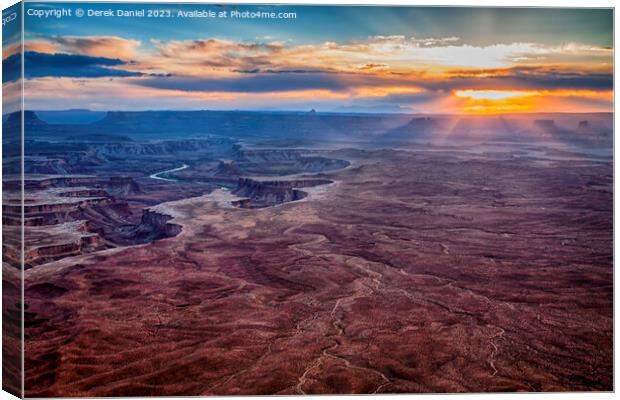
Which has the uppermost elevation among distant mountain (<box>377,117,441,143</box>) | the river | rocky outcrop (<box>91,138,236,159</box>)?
distant mountain (<box>377,117,441,143</box>)

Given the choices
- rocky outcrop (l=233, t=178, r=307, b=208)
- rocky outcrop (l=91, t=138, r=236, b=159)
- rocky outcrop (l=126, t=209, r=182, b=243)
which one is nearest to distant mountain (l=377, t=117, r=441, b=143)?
rocky outcrop (l=91, t=138, r=236, b=159)

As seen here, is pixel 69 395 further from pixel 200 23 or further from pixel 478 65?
pixel 478 65

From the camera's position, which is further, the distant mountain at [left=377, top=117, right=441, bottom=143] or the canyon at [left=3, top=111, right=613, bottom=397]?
the distant mountain at [left=377, top=117, right=441, bottom=143]

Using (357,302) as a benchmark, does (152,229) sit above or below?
below

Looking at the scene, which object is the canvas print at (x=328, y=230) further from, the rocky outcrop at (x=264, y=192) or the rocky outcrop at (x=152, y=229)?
the rocky outcrop at (x=264, y=192)

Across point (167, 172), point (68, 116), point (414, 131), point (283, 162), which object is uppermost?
point (68, 116)

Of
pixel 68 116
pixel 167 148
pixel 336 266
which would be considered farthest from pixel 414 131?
pixel 167 148

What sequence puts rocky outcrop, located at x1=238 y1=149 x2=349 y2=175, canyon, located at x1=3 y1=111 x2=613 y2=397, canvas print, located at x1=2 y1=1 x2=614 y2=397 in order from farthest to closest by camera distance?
rocky outcrop, located at x1=238 y1=149 x2=349 y2=175 < canyon, located at x1=3 y1=111 x2=613 y2=397 < canvas print, located at x1=2 y1=1 x2=614 y2=397

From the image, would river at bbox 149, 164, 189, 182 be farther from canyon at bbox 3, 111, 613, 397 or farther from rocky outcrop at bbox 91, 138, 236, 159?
canyon at bbox 3, 111, 613, 397

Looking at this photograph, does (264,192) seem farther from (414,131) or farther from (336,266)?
(336,266)
